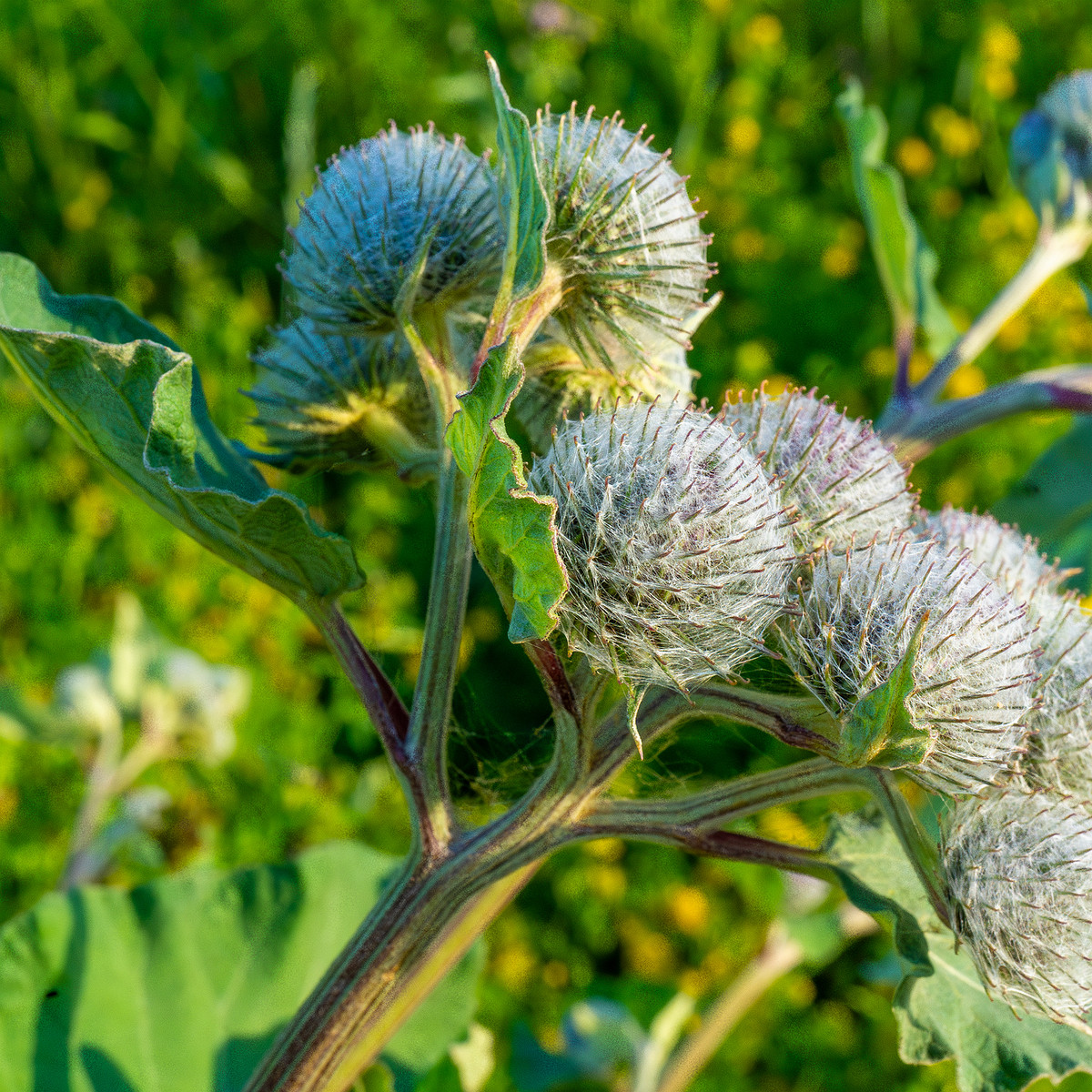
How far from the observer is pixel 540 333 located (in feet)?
3.89

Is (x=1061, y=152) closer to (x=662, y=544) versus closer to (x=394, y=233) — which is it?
(x=394, y=233)

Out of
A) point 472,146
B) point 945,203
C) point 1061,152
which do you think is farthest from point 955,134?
point 1061,152

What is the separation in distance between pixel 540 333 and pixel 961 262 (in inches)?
162

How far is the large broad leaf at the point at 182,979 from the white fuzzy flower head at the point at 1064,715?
100 cm

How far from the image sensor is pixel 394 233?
1162mm

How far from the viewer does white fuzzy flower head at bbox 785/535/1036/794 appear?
3.02 ft

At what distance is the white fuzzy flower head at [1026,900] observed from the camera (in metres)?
0.97

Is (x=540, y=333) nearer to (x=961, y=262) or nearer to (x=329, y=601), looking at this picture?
(x=329, y=601)

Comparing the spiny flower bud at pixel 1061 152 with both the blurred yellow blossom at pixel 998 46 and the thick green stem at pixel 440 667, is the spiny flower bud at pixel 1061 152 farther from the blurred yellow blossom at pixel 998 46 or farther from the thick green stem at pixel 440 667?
the blurred yellow blossom at pixel 998 46

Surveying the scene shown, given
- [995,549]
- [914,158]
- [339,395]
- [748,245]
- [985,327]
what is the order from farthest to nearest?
[914,158] → [748,245] → [985,327] → [339,395] → [995,549]

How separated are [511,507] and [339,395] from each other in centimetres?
51

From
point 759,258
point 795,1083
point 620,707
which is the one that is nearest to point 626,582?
point 620,707

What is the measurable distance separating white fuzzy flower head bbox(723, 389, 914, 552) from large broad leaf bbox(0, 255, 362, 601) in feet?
1.36

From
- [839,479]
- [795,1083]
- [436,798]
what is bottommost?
[795,1083]
